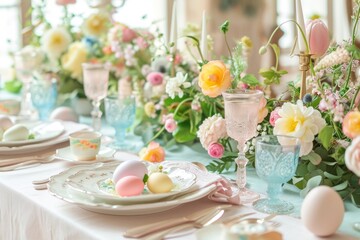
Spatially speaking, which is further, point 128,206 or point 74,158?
point 74,158

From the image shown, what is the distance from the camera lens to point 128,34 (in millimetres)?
2010

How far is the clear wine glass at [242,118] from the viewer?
3.82ft

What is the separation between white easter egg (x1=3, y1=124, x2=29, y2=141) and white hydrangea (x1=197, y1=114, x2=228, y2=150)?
0.51 metres

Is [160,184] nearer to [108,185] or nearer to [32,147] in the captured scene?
[108,185]

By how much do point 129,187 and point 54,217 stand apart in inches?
6.3

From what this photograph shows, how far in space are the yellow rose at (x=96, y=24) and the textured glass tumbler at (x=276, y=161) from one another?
125 centimetres

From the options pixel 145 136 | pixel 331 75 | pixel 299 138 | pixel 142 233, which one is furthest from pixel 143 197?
pixel 145 136

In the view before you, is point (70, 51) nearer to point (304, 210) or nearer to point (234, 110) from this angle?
point (234, 110)

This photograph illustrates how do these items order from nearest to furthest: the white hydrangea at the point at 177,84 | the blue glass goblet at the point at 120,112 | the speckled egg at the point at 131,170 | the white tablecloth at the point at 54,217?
the white tablecloth at the point at 54,217 < the speckled egg at the point at 131,170 < the white hydrangea at the point at 177,84 < the blue glass goblet at the point at 120,112

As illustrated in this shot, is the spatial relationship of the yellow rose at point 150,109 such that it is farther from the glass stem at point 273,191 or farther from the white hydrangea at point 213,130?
the glass stem at point 273,191

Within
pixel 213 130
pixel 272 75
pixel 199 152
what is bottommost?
pixel 199 152

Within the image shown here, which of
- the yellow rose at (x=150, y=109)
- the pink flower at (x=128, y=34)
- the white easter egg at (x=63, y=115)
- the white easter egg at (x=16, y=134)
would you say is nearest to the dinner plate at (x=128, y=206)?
the white easter egg at (x=16, y=134)

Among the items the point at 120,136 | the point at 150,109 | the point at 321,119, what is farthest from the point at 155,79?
the point at 321,119

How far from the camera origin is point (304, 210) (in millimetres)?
997
